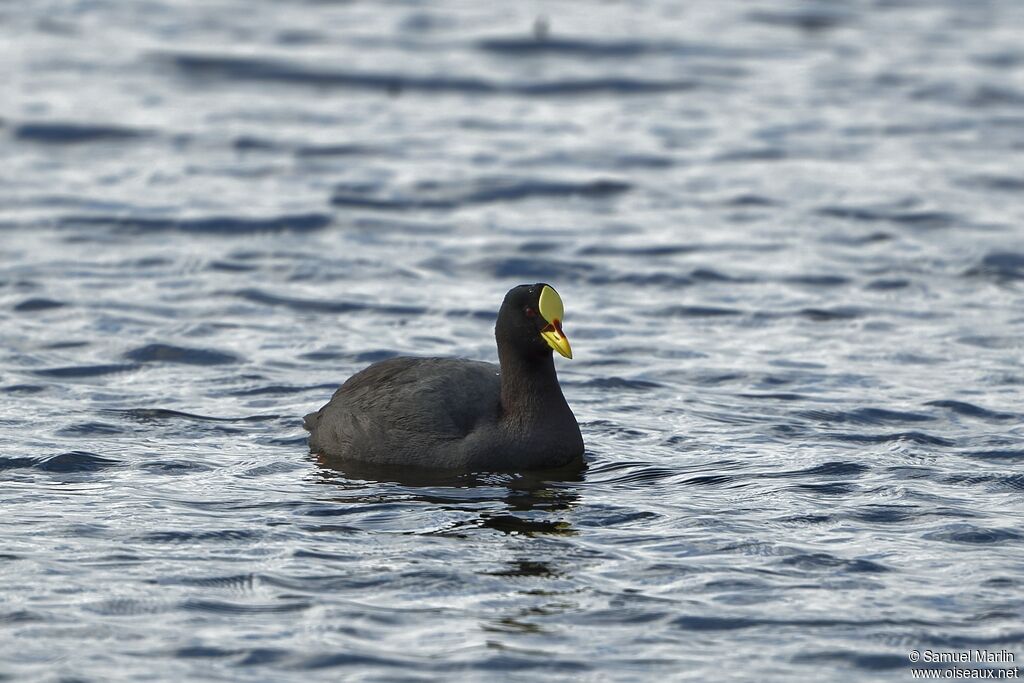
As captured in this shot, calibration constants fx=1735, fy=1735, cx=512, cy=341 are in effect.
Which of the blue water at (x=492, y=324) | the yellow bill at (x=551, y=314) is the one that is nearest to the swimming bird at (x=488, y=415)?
the yellow bill at (x=551, y=314)

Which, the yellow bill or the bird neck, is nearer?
the yellow bill

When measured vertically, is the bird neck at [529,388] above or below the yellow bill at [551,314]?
below

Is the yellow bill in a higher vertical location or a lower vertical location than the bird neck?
higher

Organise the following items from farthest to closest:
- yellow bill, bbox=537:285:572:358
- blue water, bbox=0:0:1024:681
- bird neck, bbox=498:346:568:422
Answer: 1. bird neck, bbox=498:346:568:422
2. yellow bill, bbox=537:285:572:358
3. blue water, bbox=0:0:1024:681

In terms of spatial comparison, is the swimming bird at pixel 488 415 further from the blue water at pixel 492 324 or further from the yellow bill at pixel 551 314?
the blue water at pixel 492 324

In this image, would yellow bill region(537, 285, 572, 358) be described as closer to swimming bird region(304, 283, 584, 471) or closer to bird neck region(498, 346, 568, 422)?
swimming bird region(304, 283, 584, 471)

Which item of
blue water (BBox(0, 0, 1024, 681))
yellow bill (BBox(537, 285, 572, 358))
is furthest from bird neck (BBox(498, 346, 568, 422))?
blue water (BBox(0, 0, 1024, 681))

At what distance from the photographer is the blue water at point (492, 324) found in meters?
8.74

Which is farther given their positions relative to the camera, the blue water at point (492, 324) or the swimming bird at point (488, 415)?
the swimming bird at point (488, 415)

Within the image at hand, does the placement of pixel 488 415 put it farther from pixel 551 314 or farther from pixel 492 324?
pixel 492 324

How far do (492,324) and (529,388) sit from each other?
4244 millimetres

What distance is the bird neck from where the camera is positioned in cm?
1106

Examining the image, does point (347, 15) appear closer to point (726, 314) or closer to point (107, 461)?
point (726, 314)

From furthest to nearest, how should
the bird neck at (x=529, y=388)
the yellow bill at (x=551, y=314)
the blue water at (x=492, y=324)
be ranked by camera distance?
1. the bird neck at (x=529, y=388)
2. the yellow bill at (x=551, y=314)
3. the blue water at (x=492, y=324)
